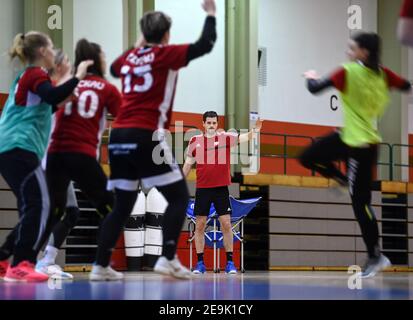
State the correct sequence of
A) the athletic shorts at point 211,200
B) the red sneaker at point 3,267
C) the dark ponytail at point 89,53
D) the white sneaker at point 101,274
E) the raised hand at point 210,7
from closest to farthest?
the raised hand at point 210,7
the white sneaker at point 101,274
the dark ponytail at point 89,53
the red sneaker at point 3,267
the athletic shorts at point 211,200

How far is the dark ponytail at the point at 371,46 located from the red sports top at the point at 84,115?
1.88 metres

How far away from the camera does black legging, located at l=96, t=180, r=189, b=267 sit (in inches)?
205

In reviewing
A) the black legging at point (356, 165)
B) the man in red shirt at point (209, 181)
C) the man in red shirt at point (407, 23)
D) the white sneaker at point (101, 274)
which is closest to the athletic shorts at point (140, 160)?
the white sneaker at point (101, 274)

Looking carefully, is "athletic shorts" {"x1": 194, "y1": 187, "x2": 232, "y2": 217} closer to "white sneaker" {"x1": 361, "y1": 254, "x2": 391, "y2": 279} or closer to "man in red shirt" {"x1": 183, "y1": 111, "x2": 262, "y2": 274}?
"man in red shirt" {"x1": 183, "y1": 111, "x2": 262, "y2": 274}

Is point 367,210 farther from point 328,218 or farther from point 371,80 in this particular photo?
point 328,218

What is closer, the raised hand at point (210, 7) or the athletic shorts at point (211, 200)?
the raised hand at point (210, 7)

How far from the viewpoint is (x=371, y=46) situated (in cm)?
574

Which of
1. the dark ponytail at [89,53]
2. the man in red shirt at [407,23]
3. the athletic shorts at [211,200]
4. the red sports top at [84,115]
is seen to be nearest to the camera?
the man in red shirt at [407,23]

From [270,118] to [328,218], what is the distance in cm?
272

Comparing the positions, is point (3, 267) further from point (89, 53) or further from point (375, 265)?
point (375, 265)

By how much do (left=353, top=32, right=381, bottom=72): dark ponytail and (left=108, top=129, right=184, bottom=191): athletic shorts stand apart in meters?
1.73

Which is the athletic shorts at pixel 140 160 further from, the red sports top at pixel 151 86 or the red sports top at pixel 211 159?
the red sports top at pixel 211 159

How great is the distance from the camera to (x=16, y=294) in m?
4.28

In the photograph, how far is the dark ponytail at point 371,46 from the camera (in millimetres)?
5758
